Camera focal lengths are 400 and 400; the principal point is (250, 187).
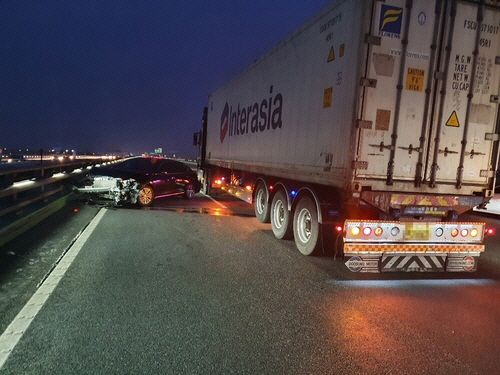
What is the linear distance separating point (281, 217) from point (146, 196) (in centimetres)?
525

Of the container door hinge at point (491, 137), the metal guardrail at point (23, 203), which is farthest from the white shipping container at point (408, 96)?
the metal guardrail at point (23, 203)

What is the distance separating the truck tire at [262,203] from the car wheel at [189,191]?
15.6 ft

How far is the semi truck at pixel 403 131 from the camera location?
5527 mm

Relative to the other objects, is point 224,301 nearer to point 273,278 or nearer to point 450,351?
point 273,278

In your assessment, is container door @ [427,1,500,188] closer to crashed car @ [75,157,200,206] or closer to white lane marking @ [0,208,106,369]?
white lane marking @ [0,208,106,369]

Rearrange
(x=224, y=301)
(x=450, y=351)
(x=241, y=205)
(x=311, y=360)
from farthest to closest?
(x=241, y=205), (x=224, y=301), (x=450, y=351), (x=311, y=360)

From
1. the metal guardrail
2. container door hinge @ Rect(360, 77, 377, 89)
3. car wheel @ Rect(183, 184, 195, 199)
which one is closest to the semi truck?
container door hinge @ Rect(360, 77, 377, 89)

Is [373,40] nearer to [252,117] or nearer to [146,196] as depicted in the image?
[252,117]

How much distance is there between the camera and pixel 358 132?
217 inches

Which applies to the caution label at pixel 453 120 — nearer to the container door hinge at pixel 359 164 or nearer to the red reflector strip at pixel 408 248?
the container door hinge at pixel 359 164

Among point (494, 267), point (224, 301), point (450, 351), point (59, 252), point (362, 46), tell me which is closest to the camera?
point (450, 351)

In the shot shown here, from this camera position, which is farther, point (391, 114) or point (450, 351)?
point (391, 114)

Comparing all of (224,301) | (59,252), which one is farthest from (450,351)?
(59,252)

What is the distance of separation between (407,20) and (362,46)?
2.61 feet
